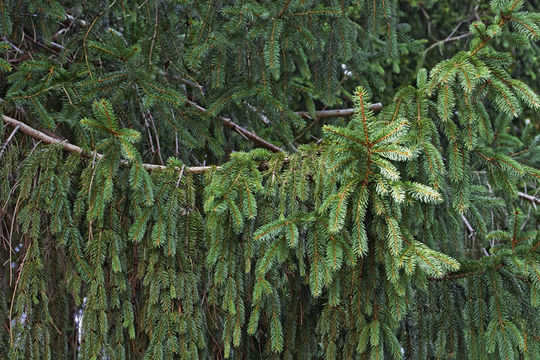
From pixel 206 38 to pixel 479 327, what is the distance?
5.90 ft

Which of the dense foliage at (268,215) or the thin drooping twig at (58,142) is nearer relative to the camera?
the dense foliage at (268,215)

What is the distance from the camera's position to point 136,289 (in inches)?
107

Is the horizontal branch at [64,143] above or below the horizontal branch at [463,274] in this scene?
above

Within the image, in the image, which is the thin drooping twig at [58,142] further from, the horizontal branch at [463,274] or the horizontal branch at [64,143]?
the horizontal branch at [463,274]

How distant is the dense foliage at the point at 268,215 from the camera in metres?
2.12

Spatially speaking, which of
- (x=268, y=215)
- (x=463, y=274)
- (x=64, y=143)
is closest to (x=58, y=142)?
(x=64, y=143)

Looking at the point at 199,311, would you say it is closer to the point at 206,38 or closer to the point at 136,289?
the point at 136,289

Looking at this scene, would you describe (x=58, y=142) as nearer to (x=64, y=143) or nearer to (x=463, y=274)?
(x=64, y=143)

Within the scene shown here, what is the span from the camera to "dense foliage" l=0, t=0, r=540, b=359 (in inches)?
83.7

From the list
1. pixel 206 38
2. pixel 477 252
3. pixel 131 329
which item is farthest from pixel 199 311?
pixel 477 252

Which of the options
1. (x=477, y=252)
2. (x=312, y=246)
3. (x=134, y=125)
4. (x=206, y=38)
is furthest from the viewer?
(x=477, y=252)

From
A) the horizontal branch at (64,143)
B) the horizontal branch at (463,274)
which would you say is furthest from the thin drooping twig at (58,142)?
the horizontal branch at (463,274)

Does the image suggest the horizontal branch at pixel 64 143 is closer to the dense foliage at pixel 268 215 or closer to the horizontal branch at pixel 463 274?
the dense foliage at pixel 268 215

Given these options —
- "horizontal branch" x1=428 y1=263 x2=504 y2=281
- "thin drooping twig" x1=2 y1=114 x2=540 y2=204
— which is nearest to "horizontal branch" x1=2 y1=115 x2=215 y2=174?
"thin drooping twig" x1=2 y1=114 x2=540 y2=204
